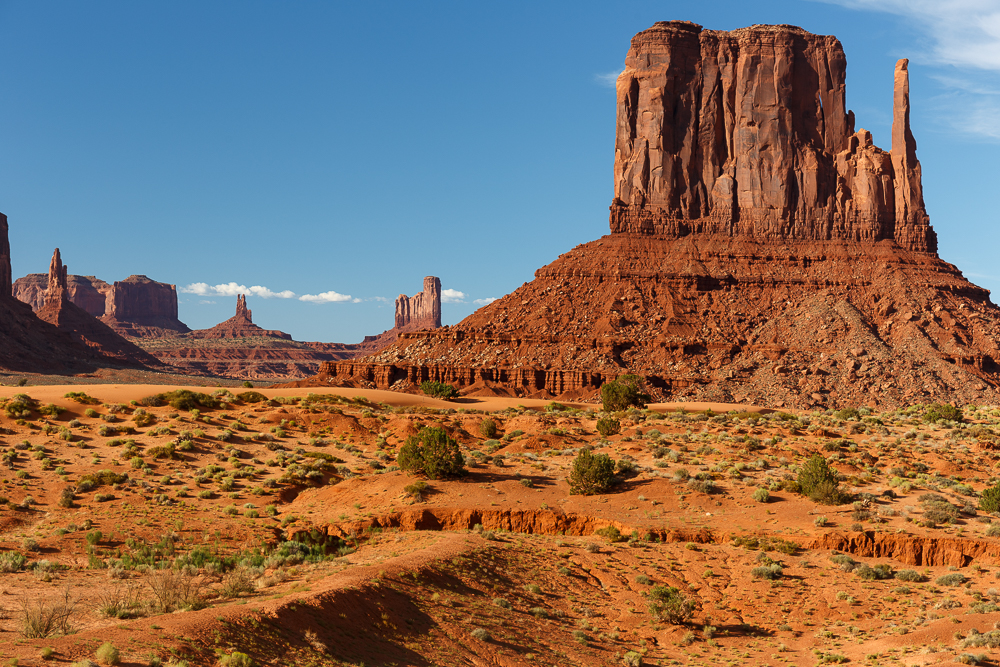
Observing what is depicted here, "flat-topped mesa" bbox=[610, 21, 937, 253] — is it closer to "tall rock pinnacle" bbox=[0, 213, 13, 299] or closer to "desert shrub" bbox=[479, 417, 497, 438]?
"desert shrub" bbox=[479, 417, 497, 438]

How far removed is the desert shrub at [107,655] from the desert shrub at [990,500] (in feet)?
89.7

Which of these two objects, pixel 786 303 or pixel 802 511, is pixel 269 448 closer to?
pixel 802 511

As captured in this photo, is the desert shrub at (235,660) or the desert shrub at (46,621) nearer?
the desert shrub at (235,660)

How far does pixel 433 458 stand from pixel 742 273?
7430 cm

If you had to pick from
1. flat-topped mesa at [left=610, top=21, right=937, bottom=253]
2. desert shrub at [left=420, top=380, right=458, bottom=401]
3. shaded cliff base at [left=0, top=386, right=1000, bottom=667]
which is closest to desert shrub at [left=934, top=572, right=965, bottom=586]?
shaded cliff base at [left=0, top=386, right=1000, bottom=667]

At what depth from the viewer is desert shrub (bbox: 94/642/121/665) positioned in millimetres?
13227

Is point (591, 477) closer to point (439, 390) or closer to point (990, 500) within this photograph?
point (990, 500)

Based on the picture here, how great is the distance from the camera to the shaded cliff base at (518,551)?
1792 centimetres

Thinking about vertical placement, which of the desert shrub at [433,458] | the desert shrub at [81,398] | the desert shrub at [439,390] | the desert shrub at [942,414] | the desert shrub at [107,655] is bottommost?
the desert shrub at [107,655]

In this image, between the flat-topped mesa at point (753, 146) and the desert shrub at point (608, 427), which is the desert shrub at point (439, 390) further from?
the flat-topped mesa at point (753, 146)

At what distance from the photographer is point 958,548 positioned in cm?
2589

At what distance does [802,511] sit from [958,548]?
4928mm

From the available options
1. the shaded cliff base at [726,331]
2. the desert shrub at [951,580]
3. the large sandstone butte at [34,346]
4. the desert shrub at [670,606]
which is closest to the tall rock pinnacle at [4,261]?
the large sandstone butte at [34,346]

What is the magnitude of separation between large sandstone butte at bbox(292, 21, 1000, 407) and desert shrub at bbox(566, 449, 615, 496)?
48.5 m
